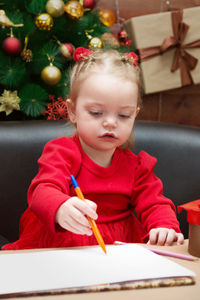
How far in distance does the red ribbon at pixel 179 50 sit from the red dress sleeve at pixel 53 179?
1322 millimetres

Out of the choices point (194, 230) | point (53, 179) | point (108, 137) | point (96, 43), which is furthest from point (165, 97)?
point (194, 230)

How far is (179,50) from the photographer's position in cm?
244

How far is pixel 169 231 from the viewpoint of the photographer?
3.09 ft

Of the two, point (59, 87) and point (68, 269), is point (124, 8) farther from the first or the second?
point (68, 269)

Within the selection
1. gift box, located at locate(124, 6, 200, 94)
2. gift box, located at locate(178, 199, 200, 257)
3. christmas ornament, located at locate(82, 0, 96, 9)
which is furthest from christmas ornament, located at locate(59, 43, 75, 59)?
gift box, located at locate(178, 199, 200, 257)

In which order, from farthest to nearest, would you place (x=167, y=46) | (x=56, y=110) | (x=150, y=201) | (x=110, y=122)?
(x=167, y=46) < (x=56, y=110) < (x=150, y=201) < (x=110, y=122)

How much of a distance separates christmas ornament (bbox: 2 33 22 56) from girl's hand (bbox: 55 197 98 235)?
1.06 metres

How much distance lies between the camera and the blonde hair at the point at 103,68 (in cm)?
111

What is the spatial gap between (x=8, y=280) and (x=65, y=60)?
1.44m

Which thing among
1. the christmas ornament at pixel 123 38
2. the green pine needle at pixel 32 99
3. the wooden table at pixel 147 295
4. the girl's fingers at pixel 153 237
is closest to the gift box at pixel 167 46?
the christmas ornament at pixel 123 38

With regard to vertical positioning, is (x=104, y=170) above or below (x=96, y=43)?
below

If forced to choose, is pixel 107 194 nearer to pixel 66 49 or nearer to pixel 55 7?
pixel 66 49

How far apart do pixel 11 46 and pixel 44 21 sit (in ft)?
0.57

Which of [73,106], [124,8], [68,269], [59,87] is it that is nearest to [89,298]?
[68,269]
